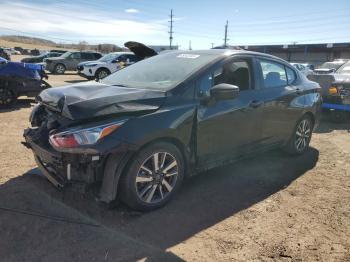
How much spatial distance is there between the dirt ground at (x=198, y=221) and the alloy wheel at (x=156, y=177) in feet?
0.64

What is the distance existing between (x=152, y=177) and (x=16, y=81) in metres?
7.63

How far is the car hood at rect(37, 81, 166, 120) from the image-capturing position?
3.51 meters

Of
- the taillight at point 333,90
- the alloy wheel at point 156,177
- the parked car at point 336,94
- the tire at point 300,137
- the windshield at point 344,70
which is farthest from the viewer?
the windshield at point 344,70

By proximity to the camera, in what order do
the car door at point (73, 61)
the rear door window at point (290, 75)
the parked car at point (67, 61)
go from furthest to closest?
the car door at point (73, 61) < the parked car at point (67, 61) < the rear door window at point (290, 75)

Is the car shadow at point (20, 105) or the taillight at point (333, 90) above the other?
the taillight at point (333, 90)

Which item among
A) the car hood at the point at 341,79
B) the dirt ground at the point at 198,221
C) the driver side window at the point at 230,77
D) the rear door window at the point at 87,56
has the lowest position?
the dirt ground at the point at 198,221

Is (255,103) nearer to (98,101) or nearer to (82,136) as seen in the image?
(98,101)

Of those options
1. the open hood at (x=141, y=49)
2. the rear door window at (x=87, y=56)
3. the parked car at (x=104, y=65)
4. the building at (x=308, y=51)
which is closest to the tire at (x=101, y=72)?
the parked car at (x=104, y=65)

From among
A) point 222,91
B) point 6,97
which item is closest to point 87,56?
point 6,97

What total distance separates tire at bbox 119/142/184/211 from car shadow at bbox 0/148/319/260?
14cm

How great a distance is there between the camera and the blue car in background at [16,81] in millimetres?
9891

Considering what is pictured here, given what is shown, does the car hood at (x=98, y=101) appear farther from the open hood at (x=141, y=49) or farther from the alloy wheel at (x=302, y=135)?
the alloy wheel at (x=302, y=135)

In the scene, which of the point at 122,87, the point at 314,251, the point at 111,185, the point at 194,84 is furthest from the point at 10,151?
the point at 314,251

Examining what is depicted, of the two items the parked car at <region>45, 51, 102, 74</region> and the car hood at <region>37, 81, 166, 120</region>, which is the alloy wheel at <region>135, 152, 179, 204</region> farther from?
the parked car at <region>45, 51, 102, 74</region>
